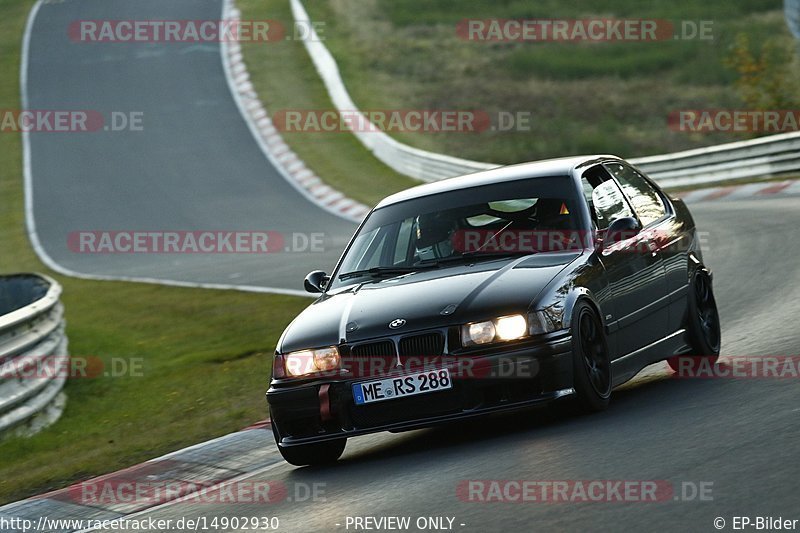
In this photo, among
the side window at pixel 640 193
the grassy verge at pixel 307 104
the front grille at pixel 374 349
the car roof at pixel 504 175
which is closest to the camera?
the front grille at pixel 374 349

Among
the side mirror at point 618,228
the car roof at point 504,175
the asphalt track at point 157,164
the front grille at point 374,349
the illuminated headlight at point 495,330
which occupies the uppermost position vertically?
the car roof at point 504,175

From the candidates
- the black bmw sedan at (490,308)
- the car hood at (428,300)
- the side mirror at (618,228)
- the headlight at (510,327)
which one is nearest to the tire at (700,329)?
the black bmw sedan at (490,308)

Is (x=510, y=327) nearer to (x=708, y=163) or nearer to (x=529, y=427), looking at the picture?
(x=529, y=427)

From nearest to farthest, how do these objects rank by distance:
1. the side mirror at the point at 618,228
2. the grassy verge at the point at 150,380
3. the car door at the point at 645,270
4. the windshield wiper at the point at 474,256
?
the windshield wiper at the point at 474,256 → the side mirror at the point at 618,228 → the car door at the point at 645,270 → the grassy verge at the point at 150,380

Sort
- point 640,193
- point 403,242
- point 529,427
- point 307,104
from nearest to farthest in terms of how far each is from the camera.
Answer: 1. point 529,427
2. point 403,242
3. point 640,193
4. point 307,104

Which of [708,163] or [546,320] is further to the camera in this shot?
[708,163]

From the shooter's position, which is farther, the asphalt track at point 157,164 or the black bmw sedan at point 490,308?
the asphalt track at point 157,164

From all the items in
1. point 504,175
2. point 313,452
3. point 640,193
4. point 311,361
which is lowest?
point 313,452

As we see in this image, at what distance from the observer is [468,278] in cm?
772

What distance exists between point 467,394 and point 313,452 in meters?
1.15

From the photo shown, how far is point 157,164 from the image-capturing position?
105 ft

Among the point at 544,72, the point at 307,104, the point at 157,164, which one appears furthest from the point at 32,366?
the point at 544,72

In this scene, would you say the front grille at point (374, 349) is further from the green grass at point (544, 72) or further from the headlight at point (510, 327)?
the green grass at point (544, 72)

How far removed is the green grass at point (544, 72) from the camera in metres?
32.9
